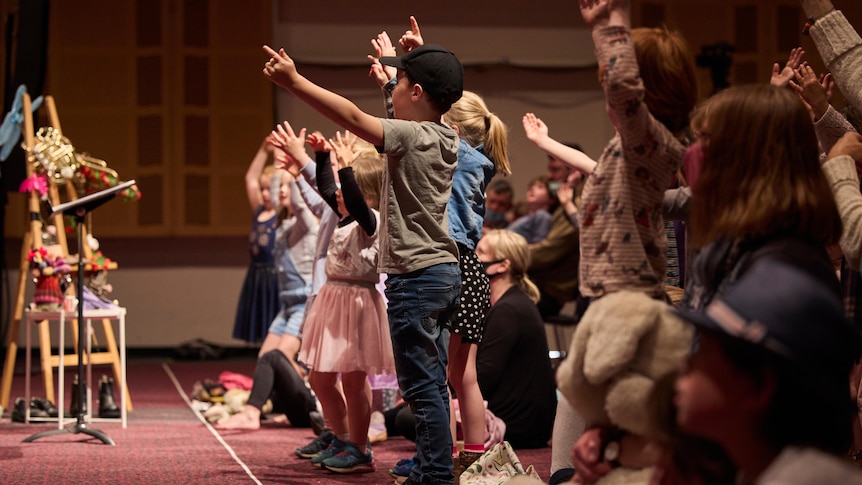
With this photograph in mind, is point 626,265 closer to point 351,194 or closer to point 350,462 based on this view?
point 351,194

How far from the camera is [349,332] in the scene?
3727 millimetres

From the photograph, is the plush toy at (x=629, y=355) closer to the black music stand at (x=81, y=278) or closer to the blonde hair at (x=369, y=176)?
the blonde hair at (x=369, y=176)

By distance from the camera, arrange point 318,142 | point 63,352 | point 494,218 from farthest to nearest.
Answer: point 494,218 → point 63,352 → point 318,142

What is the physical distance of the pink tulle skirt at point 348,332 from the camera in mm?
3701

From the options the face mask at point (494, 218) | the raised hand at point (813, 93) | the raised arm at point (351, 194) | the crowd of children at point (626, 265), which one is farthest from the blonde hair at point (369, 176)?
the face mask at point (494, 218)

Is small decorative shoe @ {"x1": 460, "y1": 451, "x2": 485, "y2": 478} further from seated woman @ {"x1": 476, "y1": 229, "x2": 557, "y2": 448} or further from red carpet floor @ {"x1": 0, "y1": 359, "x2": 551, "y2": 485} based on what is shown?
seated woman @ {"x1": 476, "y1": 229, "x2": 557, "y2": 448}

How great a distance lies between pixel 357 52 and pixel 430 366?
6453mm

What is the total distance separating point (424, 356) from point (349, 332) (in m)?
0.74

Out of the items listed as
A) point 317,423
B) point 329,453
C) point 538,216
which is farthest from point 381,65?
point 538,216

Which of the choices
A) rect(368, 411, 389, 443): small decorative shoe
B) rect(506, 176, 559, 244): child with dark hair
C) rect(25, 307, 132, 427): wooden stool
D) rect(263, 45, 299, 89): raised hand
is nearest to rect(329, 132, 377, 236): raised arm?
rect(263, 45, 299, 89): raised hand

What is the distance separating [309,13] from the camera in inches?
359

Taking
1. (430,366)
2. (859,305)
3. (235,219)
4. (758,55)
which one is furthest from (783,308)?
(758,55)

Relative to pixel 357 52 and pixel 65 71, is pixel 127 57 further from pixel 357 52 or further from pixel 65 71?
pixel 357 52

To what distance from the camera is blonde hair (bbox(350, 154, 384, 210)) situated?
13.3ft
